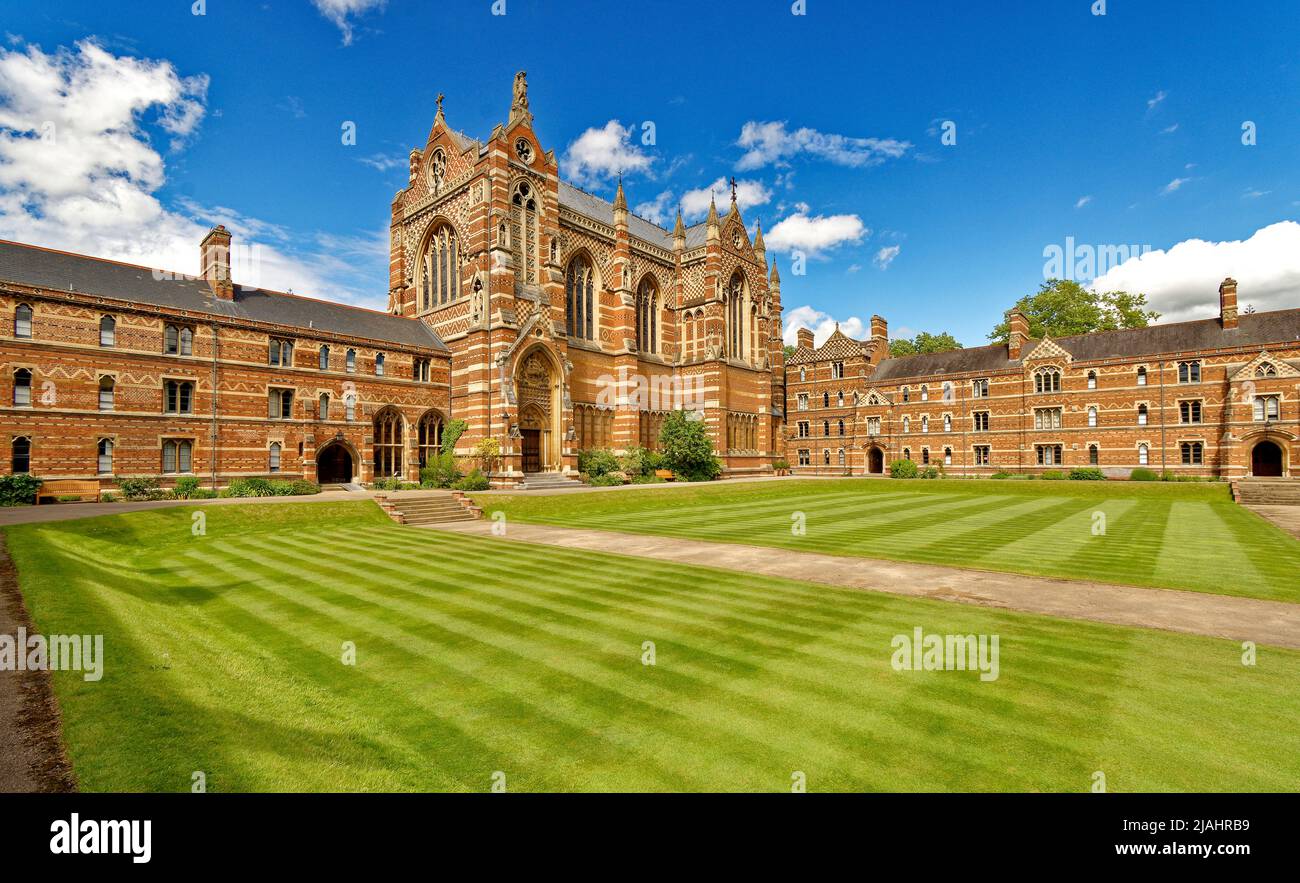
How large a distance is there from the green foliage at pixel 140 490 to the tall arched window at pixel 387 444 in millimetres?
10730

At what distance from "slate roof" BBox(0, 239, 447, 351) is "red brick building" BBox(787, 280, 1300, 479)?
41650 mm

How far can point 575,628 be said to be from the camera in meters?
8.17

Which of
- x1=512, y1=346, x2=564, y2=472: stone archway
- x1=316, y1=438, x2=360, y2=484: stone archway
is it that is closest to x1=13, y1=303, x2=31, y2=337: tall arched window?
x1=316, y1=438, x2=360, y2=484: stone archway

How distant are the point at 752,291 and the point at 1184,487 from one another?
38.0m

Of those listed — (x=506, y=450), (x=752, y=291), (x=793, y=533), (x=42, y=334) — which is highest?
(x=752, y=291)

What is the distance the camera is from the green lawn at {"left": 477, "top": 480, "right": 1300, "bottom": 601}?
12.5 metres

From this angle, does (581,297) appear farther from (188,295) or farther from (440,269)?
(188,295)

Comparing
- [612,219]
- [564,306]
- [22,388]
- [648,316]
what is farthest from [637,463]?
[22,388]

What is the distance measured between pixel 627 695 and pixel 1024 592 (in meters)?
8.69

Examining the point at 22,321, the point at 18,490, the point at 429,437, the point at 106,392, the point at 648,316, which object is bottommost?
the point at 18,490

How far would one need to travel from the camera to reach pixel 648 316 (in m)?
51.0

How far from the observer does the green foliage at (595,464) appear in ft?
131

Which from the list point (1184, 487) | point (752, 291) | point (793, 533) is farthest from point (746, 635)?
point (752, 291)
